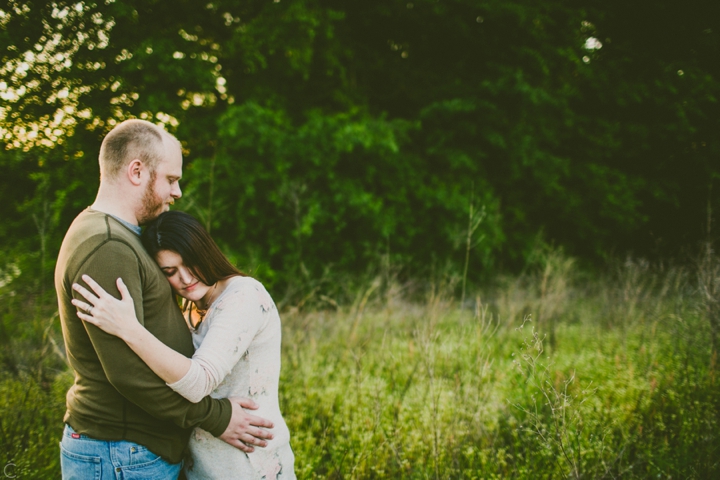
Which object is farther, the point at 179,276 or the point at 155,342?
the point at 179,276

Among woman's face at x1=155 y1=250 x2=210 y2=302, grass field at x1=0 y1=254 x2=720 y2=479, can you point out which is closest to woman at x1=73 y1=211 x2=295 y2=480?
woman's face at x1=155 y1=250 x2=210 y2=302

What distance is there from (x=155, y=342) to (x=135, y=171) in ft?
2.24

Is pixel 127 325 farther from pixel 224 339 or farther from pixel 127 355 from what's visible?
pixel 224 339

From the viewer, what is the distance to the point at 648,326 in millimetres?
5227

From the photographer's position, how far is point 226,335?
61.0 inches

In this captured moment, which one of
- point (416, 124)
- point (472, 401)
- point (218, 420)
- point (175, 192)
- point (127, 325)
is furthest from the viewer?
point (416, 124)

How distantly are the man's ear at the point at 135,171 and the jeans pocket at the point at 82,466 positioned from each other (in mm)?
995

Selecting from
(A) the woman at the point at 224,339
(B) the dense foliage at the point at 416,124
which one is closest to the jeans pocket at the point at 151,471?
(A) the woman at the point at 224,339

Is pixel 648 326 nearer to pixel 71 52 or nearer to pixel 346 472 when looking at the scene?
pixel 346 472

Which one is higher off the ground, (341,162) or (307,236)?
(341,162)

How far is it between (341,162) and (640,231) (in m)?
7.51

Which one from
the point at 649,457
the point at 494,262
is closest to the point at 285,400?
the point at 649,457

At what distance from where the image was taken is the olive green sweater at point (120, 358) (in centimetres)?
140

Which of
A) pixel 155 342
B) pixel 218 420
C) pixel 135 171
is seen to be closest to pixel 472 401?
pixel 218 420
